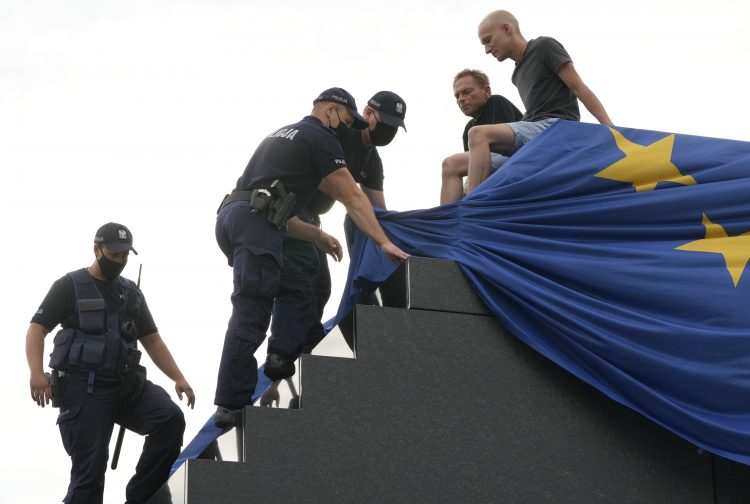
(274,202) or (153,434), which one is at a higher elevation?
(274,202)

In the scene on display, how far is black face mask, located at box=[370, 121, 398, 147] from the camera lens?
5.61 metres

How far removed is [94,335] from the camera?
5082 mm

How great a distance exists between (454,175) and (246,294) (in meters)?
1.49

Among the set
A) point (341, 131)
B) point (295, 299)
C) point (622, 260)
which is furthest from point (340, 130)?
point (622, 260)

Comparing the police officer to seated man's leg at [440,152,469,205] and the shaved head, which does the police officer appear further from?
the shaved head

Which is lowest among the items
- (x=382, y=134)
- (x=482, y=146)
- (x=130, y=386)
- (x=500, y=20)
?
(x=130, y=386)

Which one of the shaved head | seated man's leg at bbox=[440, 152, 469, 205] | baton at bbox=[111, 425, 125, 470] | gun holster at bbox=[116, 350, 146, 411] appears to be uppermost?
the shaved head

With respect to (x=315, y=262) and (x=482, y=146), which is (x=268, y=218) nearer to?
(x=315, y=262)

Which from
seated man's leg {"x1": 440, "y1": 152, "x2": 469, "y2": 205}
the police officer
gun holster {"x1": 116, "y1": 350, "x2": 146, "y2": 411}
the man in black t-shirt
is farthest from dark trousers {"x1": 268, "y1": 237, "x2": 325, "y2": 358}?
the man in black t-shirt

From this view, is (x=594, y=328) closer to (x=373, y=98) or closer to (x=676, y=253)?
(x=676, y=253)

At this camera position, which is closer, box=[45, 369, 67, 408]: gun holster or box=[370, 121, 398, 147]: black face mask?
box=[45, 369, 67, 408]: gun holster

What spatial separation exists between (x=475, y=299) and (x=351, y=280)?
58 cm

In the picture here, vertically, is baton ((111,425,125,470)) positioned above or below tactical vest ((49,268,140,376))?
below

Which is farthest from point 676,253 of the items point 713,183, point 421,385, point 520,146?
point 421,385
